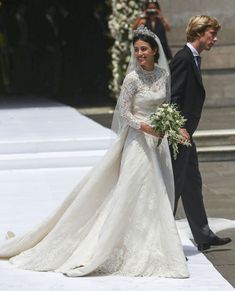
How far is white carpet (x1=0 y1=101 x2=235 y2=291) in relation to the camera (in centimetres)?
718

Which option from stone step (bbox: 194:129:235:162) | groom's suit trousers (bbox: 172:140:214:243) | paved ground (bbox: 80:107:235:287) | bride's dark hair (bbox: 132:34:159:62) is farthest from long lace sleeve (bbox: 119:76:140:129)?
stone step (bbox: 194:129:235:162)

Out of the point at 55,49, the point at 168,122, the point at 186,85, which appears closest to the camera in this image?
the point at 168,122

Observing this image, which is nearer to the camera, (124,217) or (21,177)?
(124,217)

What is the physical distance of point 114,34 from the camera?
18.1 metres

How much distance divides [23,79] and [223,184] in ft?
44.8

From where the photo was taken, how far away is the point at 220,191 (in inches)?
441

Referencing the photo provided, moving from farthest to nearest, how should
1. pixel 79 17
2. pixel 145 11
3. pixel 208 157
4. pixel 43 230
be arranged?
1. pixel 79 17
2. pixel 145 11
3. pixel 208 157
4. pixel 43 230

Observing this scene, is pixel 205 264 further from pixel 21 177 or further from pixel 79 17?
pixel 79 17

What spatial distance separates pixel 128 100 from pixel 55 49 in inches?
642

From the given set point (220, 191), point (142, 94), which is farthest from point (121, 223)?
point (220, 191)

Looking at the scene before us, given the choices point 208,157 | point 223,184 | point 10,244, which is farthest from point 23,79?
point 10,244

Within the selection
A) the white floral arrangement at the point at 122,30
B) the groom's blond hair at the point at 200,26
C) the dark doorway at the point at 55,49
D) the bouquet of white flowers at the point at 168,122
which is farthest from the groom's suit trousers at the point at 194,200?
the dark doorway at the point at 55,49

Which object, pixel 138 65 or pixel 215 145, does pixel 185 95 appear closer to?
pixel 138 65

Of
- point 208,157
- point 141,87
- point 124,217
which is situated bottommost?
point 208,157
